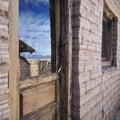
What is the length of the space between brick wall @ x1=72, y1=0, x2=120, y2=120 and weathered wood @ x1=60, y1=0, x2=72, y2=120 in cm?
13

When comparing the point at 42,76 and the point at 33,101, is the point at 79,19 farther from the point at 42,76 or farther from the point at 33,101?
the point at 33,101

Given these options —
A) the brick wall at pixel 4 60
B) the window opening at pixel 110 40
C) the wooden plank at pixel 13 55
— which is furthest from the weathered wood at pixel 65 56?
the window opening at pixel 110 40

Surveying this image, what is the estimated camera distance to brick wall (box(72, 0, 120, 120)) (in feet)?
8.41

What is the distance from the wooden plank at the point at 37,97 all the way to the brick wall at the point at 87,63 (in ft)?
1.32

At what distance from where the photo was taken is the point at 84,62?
2760mm

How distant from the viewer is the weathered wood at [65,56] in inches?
94.3

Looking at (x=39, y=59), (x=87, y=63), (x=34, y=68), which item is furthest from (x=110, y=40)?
(x=34, y=68)

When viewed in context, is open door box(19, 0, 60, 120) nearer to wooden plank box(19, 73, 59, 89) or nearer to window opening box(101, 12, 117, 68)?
wooden plank box(19, 73, 59, 89)

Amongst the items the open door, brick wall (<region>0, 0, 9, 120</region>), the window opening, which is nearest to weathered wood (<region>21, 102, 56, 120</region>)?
the open door

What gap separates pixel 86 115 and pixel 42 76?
108 cm

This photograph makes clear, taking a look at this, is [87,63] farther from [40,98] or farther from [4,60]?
[4,60]

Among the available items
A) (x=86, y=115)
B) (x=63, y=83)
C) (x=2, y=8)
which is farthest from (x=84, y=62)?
(x=2, y=8)

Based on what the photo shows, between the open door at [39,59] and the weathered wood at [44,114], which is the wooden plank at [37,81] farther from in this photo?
the weathered wood at [44,114]

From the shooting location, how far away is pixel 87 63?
288 cm
